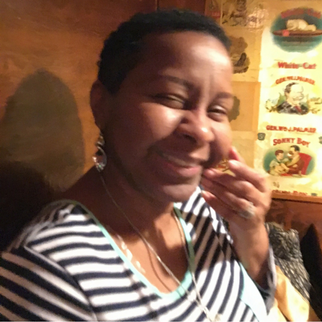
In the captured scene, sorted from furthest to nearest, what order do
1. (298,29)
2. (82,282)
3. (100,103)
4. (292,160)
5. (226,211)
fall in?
(292,160) → (298,29) → (226,211) → (100,103) → (82,282)

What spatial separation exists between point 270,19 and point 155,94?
4.08 feet

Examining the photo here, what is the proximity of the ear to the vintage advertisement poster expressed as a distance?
1.16 metres

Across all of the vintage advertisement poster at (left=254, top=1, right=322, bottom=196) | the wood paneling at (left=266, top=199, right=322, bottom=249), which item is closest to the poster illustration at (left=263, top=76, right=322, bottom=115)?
the vintage advertisement poster at (left=254, top=1, right=322, bottom=196)

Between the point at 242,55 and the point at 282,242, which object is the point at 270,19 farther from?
the point at 282,242

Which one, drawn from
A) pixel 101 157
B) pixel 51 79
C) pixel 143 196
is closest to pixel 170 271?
pixel 143 196

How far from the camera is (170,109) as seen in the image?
47 centimetres

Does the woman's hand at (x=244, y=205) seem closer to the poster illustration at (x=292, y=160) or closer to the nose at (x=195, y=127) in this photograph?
the nose at (x=195, y=127)

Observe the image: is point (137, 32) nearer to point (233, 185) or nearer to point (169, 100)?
point (169, 100)

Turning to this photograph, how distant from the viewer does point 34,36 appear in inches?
23.9

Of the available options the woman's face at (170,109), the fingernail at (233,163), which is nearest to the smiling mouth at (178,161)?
the woman's face at (170,109)

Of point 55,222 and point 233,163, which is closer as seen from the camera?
point 55,222

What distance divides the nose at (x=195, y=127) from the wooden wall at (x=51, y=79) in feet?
1.13

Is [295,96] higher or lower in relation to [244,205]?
higher

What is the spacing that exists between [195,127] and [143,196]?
17 cm
